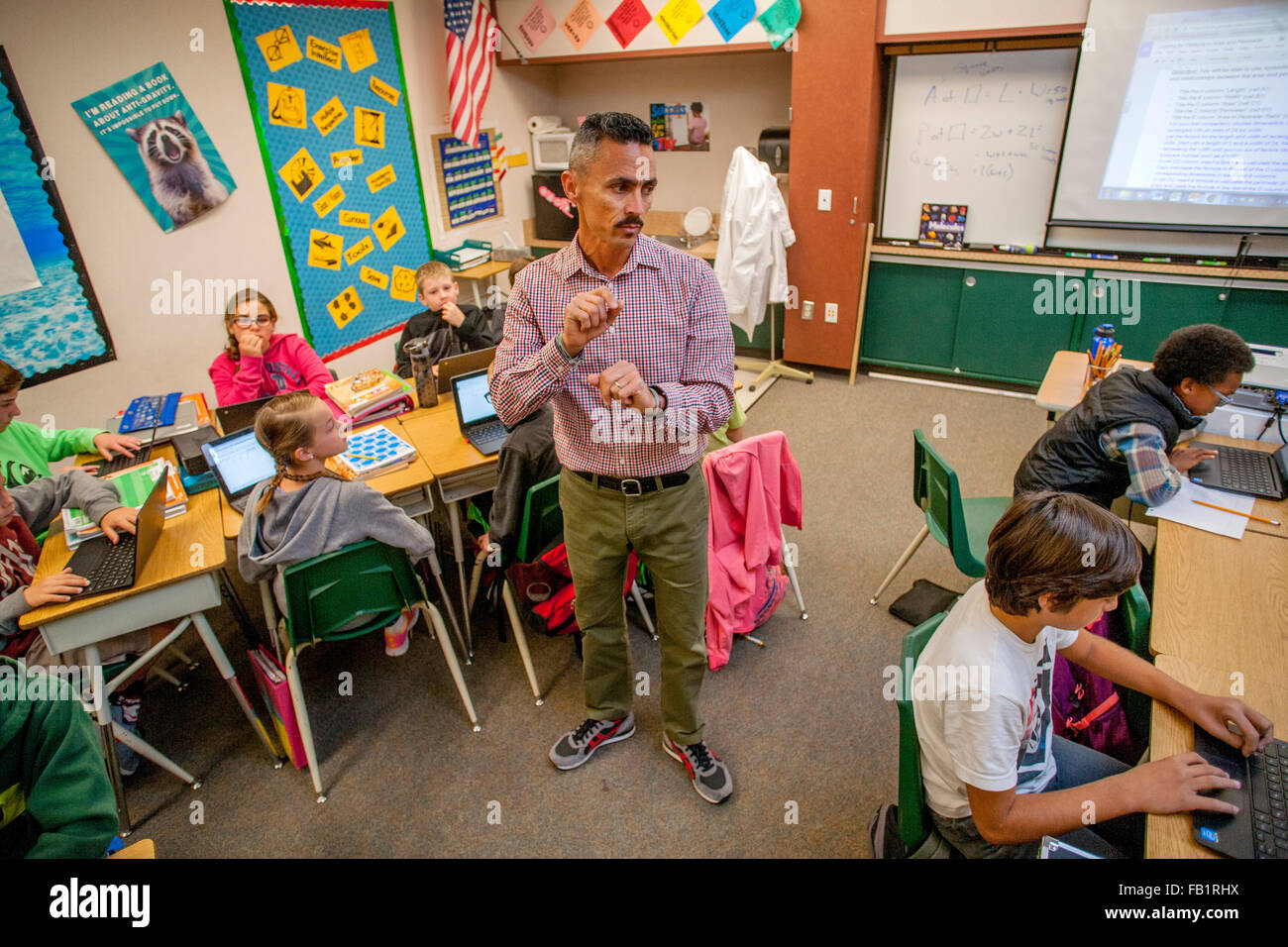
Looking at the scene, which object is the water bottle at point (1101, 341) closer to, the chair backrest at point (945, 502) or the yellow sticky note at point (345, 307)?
the chair backrest at point (945, 502)

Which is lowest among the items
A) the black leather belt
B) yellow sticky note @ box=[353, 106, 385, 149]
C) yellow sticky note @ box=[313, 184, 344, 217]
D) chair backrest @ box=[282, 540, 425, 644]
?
chair backrest @ box=[282, 540, 425, 644]

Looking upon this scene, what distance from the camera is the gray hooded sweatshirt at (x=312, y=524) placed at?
200 centimetres

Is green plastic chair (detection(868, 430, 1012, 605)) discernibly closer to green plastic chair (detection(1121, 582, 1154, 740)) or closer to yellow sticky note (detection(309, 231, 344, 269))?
green plastic chair (detection(1121, 582, 1154, 740))

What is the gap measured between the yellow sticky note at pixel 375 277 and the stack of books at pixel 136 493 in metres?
2.31

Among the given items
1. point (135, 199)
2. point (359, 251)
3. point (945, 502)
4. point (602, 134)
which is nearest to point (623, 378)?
point (602, 134)

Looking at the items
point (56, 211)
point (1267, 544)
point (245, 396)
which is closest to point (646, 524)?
point (1267, 544)

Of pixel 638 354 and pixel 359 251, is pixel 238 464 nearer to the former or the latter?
pixel 638 354

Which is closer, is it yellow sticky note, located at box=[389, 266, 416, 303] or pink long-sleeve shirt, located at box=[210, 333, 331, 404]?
pink long-sleeve shirt, located at box=[210, 333, 331, 404]

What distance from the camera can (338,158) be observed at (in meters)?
4.24

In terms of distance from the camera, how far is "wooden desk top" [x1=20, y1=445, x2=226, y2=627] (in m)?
1.90

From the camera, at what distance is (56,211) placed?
311cm

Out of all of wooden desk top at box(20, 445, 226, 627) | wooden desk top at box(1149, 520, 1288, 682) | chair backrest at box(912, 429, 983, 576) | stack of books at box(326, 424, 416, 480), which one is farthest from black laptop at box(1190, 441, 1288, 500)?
wooden desk top at box(20, 445, 226, 627)

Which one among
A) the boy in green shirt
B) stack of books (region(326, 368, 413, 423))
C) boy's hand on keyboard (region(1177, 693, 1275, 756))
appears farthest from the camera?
stack of books (region(326, 368, 413, 423))

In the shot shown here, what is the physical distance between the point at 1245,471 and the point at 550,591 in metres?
2.22
